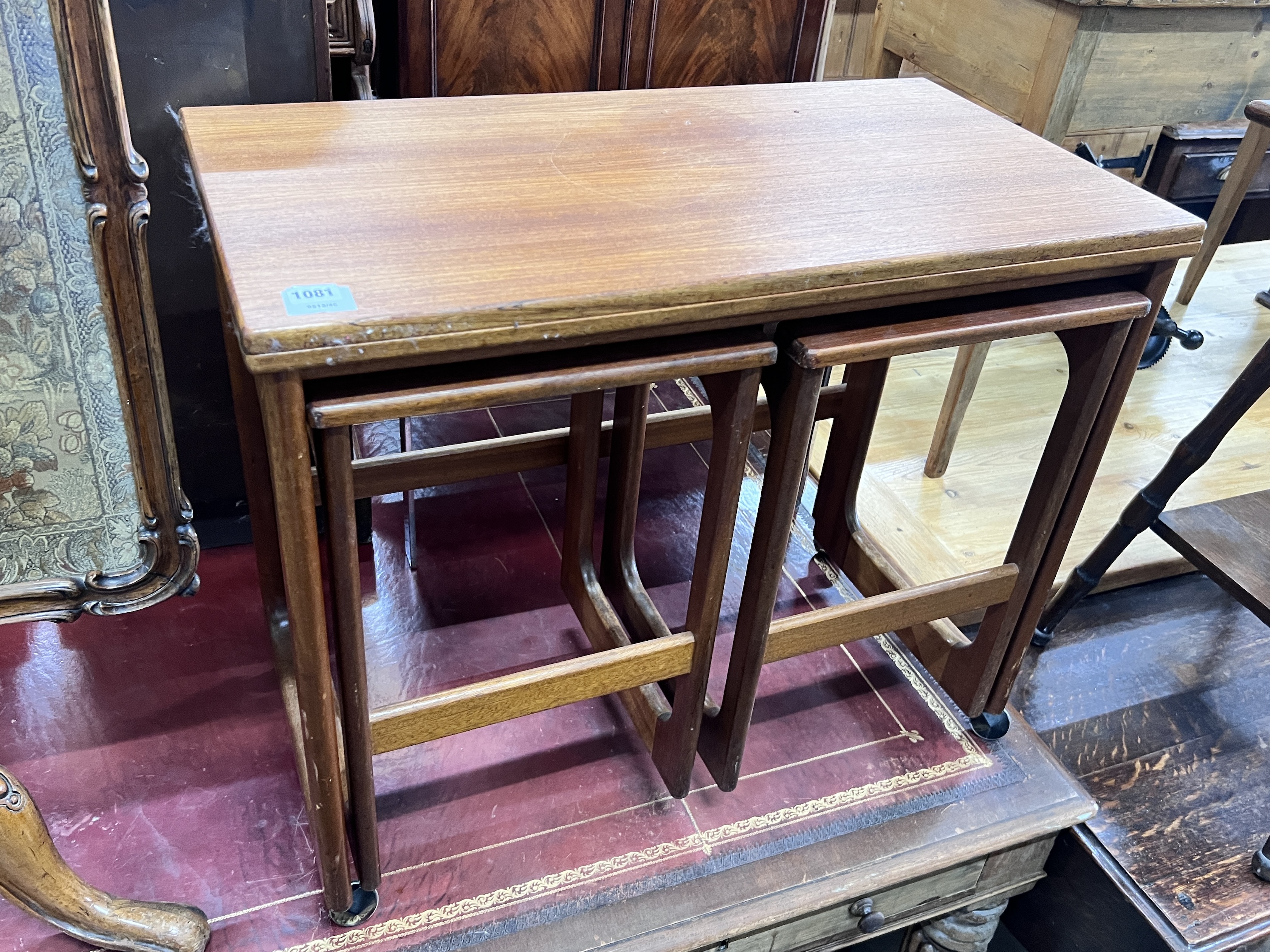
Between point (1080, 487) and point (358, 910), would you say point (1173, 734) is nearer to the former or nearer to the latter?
point (1080, 487)

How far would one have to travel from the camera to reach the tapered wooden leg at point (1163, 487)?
1.47m

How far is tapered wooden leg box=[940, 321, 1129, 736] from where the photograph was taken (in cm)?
120

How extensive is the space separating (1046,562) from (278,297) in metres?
1.03

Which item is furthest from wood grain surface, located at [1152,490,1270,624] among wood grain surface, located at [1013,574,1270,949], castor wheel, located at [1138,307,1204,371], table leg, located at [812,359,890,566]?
table leg, located at [812,359,890,566]

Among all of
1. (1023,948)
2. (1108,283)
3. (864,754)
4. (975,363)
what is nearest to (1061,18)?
(975,363)

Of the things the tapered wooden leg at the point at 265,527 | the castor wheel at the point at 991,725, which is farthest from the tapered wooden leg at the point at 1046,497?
the tapered wooden leg at the point at 265,527

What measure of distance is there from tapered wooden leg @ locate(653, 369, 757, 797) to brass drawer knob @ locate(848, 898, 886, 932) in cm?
27

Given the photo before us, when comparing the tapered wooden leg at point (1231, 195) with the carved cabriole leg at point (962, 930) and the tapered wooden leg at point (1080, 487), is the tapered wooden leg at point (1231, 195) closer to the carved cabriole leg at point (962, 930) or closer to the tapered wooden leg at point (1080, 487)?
the tapered wooden leg at point (1080, 487)

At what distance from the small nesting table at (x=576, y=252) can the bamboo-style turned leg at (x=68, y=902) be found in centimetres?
17

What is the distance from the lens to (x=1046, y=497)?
1313mm

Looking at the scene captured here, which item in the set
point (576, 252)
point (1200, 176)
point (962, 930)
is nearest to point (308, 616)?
point (576, 252)

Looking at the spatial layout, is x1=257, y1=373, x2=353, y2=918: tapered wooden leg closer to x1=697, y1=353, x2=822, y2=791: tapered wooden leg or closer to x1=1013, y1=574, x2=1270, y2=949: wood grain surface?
x1=697, y1=353, x2=822, y2=791: tapered wooden leg

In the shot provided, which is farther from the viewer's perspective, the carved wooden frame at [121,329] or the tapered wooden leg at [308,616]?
the carved wooden frame at [121,329]

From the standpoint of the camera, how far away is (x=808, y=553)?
6.10 ft
